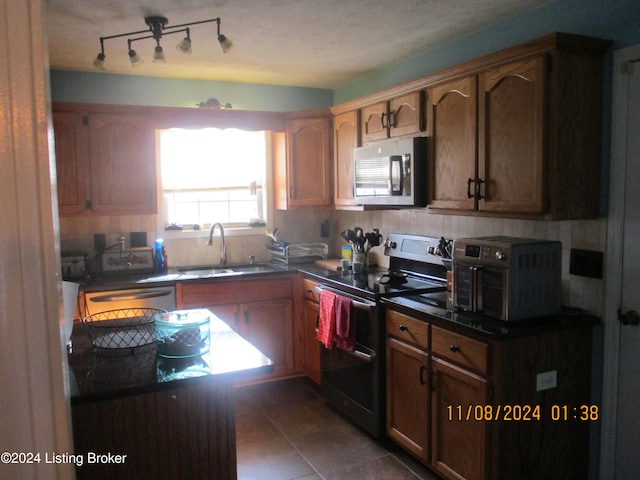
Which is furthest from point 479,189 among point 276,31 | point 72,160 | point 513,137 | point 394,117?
→ point 72,160

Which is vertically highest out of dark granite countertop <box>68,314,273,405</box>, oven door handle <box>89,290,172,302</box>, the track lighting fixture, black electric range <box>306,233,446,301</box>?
the track lighting fixture

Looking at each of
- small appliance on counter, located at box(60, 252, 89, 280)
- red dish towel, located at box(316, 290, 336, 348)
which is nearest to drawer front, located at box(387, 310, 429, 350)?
red dish towel, located at box(316, 290, 336, 348)

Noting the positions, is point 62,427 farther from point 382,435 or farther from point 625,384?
point 382,435

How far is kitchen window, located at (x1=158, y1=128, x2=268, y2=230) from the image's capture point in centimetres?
435

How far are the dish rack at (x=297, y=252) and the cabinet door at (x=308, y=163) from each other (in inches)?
15.9

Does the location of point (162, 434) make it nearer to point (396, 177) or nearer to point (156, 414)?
point (156, 414)

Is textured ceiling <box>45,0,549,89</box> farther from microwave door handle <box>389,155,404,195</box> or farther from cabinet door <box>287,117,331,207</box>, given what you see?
microwave door handle <box>389,155,404,195</box>

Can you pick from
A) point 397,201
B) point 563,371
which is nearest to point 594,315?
point 563,371

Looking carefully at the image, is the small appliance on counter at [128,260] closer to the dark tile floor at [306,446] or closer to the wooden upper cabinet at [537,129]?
the dark tile floor at [306,446]

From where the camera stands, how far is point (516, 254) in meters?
2.37

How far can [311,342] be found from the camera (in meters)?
4.03

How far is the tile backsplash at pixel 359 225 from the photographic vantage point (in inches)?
101

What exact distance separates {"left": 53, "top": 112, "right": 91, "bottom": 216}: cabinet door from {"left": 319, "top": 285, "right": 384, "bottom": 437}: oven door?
198 cm

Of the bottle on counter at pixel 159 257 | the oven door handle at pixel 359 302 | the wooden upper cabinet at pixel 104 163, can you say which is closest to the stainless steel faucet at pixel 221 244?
the bottle on counter at pixel 159 257
